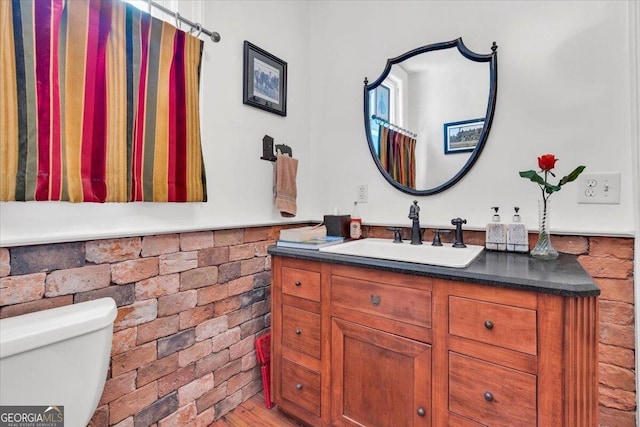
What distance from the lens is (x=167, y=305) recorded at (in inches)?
55.4

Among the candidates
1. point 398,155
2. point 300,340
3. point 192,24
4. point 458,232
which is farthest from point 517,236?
point 192,24

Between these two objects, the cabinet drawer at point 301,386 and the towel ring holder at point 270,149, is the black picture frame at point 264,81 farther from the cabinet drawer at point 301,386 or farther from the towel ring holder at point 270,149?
the cabinet drawer at point 301,386

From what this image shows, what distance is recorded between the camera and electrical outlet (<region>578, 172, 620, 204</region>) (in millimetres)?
1268

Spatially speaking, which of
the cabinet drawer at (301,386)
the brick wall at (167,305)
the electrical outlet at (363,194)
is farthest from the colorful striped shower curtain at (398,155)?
the cabinet drawer at (301,386)

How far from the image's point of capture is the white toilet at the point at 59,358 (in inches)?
33.8

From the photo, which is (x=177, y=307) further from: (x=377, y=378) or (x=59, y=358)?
(x=377, y=378)

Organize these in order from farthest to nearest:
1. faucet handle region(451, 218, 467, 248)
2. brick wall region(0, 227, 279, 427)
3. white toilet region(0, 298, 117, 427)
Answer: faucet handle region(451, 218, 467, 248) < brick wall region(0, 227, 279, 427) < white toilet region(0, 298, 117, 427)

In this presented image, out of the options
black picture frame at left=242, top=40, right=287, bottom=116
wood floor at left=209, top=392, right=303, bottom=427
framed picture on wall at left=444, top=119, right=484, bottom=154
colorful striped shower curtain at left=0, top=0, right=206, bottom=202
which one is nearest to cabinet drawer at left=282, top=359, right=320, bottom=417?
wood floor at left=209, top=392, right=303, bottom=427

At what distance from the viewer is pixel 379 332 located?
124 cm

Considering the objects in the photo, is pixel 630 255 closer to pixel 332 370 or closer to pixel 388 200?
pixel 388 200

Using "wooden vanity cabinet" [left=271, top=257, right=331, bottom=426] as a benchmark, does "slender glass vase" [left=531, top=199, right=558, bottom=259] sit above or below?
above

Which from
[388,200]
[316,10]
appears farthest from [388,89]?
[316,10]

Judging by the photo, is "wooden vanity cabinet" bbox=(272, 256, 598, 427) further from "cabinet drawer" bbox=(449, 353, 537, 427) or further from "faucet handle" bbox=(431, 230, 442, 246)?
"faucet handle" bbox=(431, 230, 442, 246)

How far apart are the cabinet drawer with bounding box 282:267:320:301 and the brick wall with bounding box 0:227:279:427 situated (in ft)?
1.11
